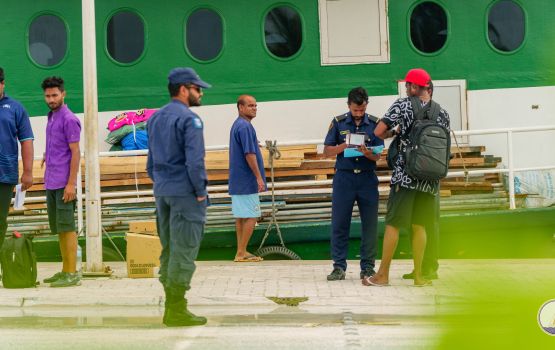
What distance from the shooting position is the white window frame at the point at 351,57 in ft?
42.0

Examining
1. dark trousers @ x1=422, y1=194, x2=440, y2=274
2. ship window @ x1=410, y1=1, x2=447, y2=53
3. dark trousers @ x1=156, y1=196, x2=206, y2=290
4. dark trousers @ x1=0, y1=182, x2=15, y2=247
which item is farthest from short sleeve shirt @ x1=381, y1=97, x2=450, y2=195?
ship window @ x1=410, y1=1, x2=447, y2=53

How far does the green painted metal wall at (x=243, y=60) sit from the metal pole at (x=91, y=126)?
3357mm

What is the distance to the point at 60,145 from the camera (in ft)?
29.9

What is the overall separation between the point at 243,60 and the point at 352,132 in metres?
4.00

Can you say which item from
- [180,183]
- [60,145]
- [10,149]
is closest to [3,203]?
[10,149]

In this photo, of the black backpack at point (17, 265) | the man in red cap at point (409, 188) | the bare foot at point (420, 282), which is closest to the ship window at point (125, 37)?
the black backpack at point (17, 265)

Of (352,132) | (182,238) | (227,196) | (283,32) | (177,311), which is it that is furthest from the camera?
(283,32)

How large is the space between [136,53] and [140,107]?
81 cm

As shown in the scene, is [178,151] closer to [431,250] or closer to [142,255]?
[142,255]

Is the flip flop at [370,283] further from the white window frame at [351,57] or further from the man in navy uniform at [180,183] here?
the white window frame at [351,57]

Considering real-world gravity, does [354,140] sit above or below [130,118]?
below

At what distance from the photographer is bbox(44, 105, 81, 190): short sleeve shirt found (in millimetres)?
9070

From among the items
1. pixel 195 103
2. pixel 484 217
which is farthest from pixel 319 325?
pixel 484 217

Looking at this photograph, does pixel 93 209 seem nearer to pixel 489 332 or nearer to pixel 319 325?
pixel 319 325
